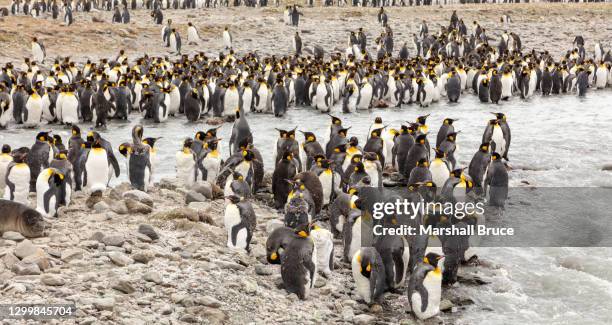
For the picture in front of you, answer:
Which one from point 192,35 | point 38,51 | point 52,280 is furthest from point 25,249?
point 192,35

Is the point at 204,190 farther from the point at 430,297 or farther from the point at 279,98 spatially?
the point at 279,98

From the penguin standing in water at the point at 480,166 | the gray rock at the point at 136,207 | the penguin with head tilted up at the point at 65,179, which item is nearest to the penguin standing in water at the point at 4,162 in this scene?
the penguin with head tilted up at the point at 65,179

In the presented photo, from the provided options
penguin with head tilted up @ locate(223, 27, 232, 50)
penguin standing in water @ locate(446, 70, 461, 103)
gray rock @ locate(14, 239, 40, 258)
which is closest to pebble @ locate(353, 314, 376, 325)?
gray rock @ locate(14, 239, 40, 258)

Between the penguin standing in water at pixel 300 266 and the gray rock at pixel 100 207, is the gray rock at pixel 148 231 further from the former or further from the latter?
the penguin standing in water at pixel 300 266

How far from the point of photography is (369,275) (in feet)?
26.3

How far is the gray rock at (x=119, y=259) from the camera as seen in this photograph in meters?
7.39

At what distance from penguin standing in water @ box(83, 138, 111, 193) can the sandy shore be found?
1483cm

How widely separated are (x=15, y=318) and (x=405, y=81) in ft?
53.1

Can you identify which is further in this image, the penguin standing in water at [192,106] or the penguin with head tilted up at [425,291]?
the penguin standing in water at [192,106]

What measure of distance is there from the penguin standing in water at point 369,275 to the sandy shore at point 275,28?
18956mm

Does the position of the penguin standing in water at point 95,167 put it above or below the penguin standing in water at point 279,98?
below

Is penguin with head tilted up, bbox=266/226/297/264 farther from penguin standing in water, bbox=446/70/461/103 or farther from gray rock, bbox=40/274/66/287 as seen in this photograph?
penguin standing in water, bbox=446/70/461/103

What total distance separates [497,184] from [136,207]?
5.90 meters

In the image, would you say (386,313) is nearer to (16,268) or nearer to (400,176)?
(16,268)
